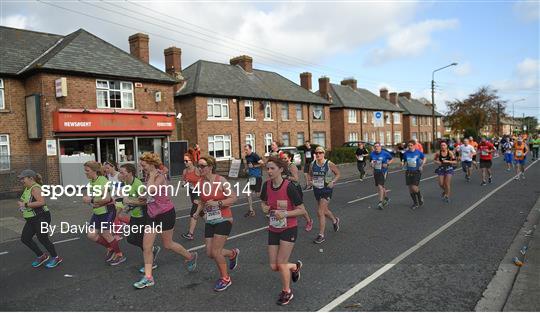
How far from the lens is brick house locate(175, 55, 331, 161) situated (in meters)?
26.3

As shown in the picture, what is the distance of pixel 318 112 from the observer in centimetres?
3656

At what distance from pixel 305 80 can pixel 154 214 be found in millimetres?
34324

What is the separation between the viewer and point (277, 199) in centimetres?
478

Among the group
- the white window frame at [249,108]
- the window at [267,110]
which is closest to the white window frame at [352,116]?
the window at [267,110]

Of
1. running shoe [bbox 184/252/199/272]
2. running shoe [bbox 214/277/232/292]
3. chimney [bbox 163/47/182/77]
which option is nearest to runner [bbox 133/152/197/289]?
running shoe [bbox 184/252/199/272]

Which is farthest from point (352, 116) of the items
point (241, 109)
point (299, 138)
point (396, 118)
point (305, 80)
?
point (241, 109)

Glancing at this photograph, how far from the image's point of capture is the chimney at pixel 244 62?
33.2 metres

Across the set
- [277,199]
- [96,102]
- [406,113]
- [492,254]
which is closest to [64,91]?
[96,102]

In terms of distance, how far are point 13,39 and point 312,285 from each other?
21.5m

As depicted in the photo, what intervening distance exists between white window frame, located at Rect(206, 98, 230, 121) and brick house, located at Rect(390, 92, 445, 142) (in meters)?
34.3

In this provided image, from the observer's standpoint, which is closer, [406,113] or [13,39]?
[13,39]

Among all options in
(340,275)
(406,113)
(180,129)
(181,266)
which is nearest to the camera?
(340,275)

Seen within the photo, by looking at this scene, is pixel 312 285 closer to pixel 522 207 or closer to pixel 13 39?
pixel 522 207

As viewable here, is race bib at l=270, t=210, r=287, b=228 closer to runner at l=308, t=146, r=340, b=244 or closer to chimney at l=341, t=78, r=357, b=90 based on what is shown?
runner at l=308, t=146, r=340, b=244
